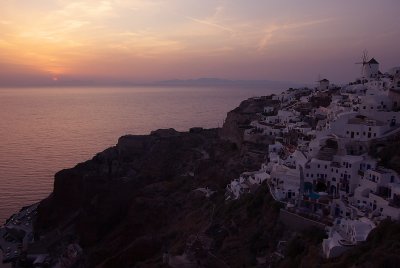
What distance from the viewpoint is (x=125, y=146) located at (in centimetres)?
5691

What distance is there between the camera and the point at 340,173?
26672 mm

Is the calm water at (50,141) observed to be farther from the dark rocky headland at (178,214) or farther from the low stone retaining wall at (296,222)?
the low stone retaining wall at (296,222)

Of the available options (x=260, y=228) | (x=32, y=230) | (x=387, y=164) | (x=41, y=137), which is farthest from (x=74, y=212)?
(x=41, y=137)

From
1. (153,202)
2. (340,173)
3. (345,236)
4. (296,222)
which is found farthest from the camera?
(153,202)

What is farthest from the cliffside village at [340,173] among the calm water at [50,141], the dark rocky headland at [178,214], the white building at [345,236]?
the calm water at [50,141]

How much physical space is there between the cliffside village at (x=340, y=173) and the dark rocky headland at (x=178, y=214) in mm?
1130

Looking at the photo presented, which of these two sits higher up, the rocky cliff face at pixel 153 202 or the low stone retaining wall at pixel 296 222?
the low stone retaining wall at pixel 296 222

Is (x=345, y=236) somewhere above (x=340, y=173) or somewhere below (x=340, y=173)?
below

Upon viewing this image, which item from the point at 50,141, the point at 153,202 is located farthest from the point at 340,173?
the point at 50,141

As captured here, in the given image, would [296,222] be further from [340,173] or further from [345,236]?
[340,173]

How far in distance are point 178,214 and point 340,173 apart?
17.5m

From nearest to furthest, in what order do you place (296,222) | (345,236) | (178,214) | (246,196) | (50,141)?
(345,236)
(296,222)
(246,196)
(178,214)
(50,141)

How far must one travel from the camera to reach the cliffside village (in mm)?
22062

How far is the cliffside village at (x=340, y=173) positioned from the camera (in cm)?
2206
